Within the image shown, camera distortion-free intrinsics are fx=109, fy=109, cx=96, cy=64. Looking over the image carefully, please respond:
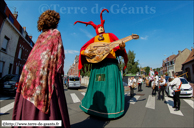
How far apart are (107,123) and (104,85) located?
1160 mm

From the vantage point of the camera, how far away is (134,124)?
10.9ft

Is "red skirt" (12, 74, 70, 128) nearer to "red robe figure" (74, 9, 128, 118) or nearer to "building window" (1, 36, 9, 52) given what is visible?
"red robe figure" (74, 9, 128, 118)

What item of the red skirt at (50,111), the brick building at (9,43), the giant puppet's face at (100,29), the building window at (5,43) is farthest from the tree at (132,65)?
the red skirt at (50,111)

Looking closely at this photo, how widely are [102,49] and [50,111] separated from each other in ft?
8.76

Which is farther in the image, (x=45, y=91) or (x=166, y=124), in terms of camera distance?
(x=166, y=124)

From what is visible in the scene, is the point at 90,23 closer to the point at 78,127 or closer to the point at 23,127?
the point at 78,127

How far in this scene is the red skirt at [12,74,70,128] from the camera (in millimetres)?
1446

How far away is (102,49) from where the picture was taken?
3.75 metres

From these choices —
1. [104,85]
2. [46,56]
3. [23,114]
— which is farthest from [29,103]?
[104,85]

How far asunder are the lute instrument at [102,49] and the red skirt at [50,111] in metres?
2.16

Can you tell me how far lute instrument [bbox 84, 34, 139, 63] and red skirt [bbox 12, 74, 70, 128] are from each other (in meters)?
2.16

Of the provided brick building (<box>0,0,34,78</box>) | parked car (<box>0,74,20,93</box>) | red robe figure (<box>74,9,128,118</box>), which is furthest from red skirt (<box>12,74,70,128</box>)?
brick building (<box>0,0,34,78</box>)

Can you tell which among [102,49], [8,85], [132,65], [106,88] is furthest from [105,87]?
[132,65]

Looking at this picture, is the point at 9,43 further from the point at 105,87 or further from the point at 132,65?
the point at 132,65
